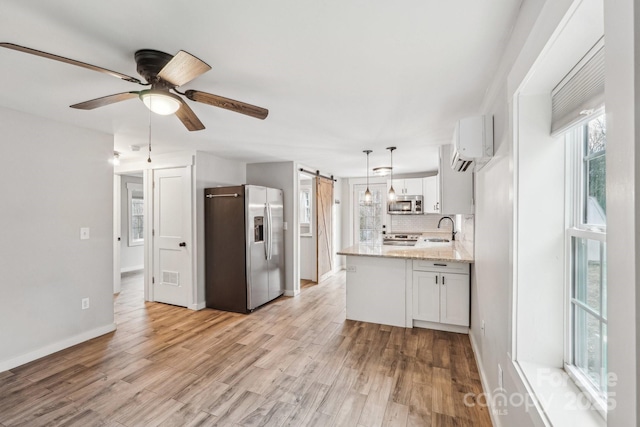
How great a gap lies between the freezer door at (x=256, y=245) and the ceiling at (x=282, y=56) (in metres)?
1.25

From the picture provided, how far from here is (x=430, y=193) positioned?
A: 215 inches

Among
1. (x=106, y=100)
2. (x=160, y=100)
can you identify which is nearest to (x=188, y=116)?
(x=160, y=100)

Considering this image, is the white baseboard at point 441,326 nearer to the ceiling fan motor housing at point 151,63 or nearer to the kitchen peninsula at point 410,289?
the kitchen peninsula at point 410,289

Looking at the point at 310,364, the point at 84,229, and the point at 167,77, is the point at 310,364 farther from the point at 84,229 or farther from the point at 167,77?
the point at 84,229

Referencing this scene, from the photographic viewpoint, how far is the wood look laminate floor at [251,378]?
191 cm

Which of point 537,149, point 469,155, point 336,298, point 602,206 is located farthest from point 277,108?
point 336,298

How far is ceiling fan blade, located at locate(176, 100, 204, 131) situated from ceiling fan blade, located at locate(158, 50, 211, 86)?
190mm

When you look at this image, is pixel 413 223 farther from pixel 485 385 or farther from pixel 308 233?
pixel 485 385

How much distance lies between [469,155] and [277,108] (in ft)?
5.33

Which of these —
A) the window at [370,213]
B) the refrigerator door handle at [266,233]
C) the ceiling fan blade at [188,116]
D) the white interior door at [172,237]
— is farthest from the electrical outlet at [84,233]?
the window at [370,213]

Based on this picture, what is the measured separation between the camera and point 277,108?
2.48 metres

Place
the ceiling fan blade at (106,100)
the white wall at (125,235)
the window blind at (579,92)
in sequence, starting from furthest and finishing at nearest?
the white wall at (125,235) < the ceiling fan blade at (106,100) < the window blind at (579,92)

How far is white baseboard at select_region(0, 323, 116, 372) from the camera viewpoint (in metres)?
2.47

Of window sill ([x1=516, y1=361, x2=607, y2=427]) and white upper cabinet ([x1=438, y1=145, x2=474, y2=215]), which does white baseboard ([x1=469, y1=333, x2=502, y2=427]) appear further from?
white upper cabinet ([x1=438, y1=145, x2=474, y2=215])
